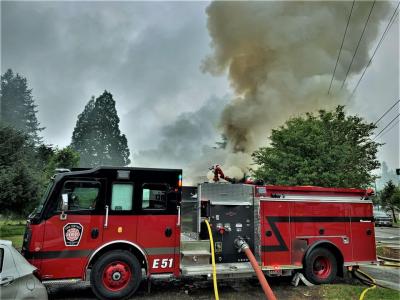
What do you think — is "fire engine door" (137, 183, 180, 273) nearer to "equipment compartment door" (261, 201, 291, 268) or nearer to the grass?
"equipment compartment door" (261, 201, 291, 268)

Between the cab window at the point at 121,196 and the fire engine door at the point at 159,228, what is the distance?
0.93 feet

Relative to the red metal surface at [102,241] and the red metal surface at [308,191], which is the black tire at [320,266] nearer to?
the red metal surface at [308,191]

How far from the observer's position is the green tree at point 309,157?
17.6 metres

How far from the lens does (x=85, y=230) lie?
22.9ft

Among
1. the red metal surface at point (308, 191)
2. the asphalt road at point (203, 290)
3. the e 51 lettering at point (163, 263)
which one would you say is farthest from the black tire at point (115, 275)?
the red metal surface at point (308, 191)

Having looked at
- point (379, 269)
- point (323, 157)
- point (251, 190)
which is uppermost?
point (323, 157)

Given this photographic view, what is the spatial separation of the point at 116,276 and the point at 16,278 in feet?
9.00

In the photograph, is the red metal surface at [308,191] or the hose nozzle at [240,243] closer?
the hose nozzle at [240,243]

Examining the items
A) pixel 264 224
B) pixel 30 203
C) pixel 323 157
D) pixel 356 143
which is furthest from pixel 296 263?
pixel 356 143

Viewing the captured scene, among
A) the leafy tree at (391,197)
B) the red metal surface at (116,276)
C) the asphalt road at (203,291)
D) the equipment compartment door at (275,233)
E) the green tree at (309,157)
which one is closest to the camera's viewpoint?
the red metal surface at (116,276)

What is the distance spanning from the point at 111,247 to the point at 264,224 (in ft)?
11.9

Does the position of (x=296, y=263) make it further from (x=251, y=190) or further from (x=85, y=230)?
(x=85, y=230)

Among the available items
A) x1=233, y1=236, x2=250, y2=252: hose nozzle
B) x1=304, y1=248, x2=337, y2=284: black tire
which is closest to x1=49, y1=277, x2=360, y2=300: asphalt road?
x1=304, y1=248, x2=337, y2=284: black tire

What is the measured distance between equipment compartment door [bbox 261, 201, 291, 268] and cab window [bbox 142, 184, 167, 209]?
2.48 m
